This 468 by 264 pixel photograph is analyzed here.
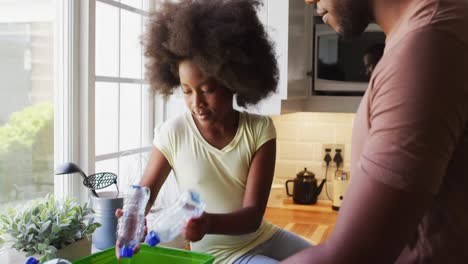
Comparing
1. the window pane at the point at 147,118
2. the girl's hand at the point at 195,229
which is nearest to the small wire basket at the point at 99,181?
the girl's hand at the point at 195,229

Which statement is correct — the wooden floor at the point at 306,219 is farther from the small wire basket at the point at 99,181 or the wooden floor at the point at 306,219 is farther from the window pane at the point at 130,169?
the small wire basket at the point at 99,181

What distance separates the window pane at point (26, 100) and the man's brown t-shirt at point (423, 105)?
3.83 feet

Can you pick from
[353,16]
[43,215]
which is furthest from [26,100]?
[353,16]

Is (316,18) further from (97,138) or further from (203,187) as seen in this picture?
(203,187)

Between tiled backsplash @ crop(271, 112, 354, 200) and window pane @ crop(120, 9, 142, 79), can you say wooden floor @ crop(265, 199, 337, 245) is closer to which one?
tiled backsplash @ crop(271, 112, 354, 200)

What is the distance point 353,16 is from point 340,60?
2126 mm

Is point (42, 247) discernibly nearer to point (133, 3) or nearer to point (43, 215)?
point (43, 215)

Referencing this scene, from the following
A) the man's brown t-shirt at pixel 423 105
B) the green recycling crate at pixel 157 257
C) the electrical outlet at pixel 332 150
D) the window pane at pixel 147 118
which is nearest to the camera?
the man's brown t-shirt at pixel 423 105

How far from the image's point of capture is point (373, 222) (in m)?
0.75

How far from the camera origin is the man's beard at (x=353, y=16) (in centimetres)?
90

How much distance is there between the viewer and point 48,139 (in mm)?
1789

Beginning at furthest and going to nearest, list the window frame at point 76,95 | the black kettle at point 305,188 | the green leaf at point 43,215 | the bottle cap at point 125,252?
the black kettle at point 305,188, the window frame at point 76,95, the green leaf at point 43,215, the bottle cap at point 125,252

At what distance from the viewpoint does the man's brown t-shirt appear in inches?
28.2

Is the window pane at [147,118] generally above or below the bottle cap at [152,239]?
above
